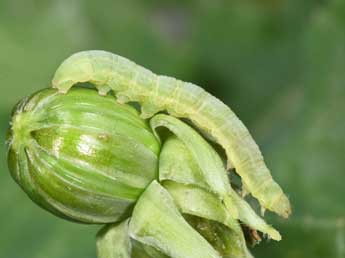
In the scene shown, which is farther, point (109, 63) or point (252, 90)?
point (252, 90)

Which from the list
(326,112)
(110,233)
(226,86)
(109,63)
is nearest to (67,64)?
(109,63)

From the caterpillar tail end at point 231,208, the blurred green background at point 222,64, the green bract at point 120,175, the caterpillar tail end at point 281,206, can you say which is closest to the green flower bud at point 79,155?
the green bract at point 120,175

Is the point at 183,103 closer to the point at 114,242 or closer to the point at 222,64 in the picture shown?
the point at 114,242

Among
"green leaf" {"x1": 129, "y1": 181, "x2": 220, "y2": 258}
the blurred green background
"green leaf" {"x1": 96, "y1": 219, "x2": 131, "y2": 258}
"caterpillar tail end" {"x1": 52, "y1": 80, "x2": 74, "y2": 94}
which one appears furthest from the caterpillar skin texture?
the blurred green background

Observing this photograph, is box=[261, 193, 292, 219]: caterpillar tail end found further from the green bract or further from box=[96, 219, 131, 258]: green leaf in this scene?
box=[96, 219, 131, 258]: green leaf

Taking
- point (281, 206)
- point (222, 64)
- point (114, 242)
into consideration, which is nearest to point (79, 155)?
point (114, 242)

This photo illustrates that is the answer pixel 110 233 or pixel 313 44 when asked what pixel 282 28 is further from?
pixel 110 233
